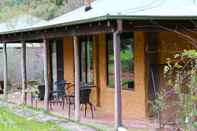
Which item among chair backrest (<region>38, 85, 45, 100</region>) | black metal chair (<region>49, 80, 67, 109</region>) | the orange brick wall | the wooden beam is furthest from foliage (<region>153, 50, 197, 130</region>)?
chair backrest (<region>38, 85, 45, 100</region>)

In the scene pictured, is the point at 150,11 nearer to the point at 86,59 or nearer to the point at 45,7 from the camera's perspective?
the point at 86,59

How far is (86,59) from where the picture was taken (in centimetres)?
1502

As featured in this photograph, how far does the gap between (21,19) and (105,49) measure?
14.7 metres

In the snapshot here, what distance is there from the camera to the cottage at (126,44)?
32.6ft

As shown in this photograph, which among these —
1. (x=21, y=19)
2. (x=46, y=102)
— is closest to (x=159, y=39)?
(x=46, y=102)

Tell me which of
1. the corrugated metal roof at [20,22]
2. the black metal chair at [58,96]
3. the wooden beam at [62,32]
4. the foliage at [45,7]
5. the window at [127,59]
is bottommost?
the black metal chair at [58,96]

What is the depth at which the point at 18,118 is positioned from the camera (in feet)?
40.9

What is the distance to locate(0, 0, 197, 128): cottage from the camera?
9922 millimetres

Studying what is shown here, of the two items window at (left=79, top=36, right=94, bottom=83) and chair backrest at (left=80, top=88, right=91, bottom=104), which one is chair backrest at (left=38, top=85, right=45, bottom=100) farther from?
chair backrest at (left=80, top=88, right=91, bottom=104)

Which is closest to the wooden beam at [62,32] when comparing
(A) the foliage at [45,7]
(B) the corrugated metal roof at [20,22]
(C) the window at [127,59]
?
(C) the window at [127,59]

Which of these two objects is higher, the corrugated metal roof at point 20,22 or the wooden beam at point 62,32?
the corrugated metal roof at point 20,22

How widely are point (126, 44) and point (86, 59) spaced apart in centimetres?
269

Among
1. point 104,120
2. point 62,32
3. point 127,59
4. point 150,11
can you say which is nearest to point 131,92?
point 127,59

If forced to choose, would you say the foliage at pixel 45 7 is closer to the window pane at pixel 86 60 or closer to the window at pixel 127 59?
the window pane at pixel 86 60
